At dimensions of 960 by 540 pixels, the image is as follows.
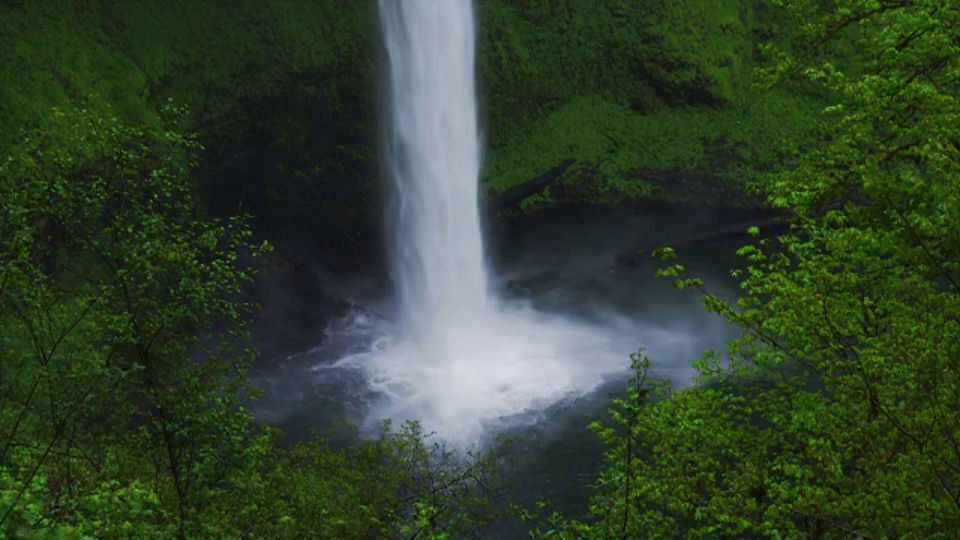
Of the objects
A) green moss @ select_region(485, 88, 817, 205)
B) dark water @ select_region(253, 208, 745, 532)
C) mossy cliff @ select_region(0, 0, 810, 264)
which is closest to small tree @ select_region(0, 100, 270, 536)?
dark water @ select_region(253, 208, 745, 532)

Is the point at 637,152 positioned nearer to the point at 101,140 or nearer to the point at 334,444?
the point at 334,444

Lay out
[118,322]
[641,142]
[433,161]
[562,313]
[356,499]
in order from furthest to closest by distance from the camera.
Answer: [641,142], [433,161], [562,313], [356,499], [118,322]

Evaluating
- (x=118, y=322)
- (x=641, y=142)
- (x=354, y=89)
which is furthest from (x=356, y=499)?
(x=641, y=142)

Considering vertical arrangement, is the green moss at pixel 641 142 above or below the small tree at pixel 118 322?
above

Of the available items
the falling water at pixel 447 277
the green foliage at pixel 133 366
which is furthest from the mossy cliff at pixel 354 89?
the green foliage at pixel 133 366

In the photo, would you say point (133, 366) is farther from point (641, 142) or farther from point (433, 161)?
Answer: point (641, 142)

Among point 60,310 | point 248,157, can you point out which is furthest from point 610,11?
point 60,310

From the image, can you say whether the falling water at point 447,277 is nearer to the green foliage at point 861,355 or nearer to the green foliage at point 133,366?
the green foliage at point 861,355
